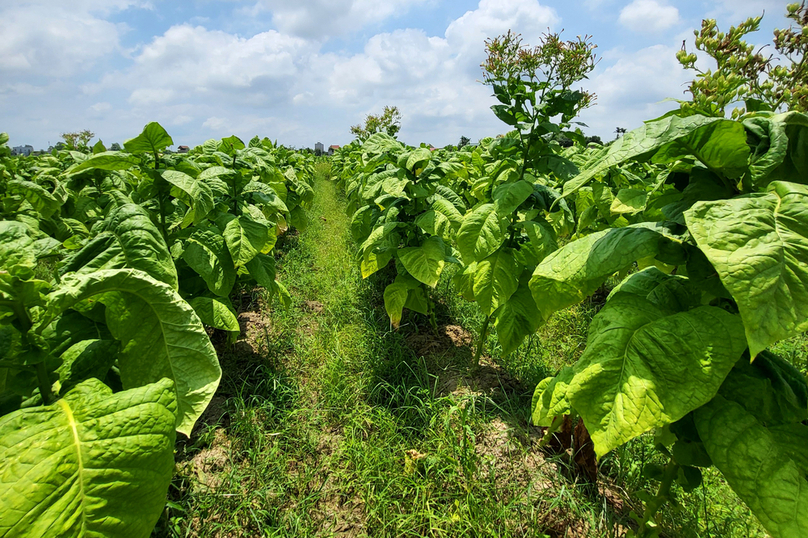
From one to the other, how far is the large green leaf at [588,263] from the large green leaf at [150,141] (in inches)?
84.4

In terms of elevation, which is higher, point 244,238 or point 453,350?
point 244,238

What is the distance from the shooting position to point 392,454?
7.03ft

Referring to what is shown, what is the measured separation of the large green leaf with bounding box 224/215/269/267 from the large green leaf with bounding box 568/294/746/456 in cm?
209

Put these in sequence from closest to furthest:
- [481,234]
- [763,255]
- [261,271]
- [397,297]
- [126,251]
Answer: [763,255] < [126,251] < [481,234] < [261,271] < [397,297]

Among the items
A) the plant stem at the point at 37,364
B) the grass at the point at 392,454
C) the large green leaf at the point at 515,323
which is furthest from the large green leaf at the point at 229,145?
the large green leaf at the point at 515,323

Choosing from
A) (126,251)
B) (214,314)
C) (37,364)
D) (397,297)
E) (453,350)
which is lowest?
(453,350)

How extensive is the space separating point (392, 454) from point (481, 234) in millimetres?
1332

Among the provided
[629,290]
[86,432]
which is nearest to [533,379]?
[629,290]

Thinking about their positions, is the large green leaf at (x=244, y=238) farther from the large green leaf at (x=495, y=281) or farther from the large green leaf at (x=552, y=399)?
the large green leaf at (x=552, y=399)

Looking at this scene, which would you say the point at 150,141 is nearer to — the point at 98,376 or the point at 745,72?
the point at 98,376

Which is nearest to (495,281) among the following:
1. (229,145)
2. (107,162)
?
(107,162)

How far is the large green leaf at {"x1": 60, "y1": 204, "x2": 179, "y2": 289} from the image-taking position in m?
1.34

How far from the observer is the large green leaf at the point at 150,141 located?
207 centimetres

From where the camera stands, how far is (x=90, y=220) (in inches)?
147
